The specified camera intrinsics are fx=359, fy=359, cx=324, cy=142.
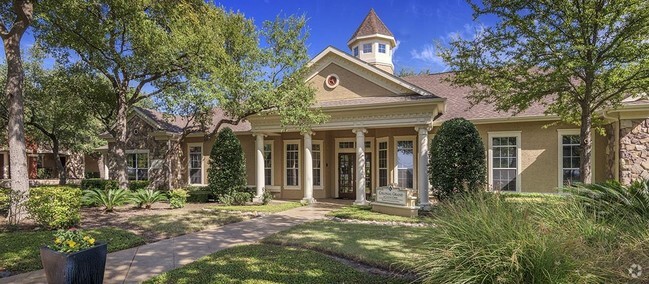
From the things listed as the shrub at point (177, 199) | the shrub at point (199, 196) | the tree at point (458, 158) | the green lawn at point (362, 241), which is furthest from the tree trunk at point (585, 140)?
the shrub at point (199, 196)

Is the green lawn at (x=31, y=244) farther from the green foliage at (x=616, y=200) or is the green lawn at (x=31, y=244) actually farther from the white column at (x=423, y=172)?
the white column at (x=423, y=172)

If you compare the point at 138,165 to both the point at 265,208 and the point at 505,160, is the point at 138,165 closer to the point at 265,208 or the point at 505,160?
the point at 265,208

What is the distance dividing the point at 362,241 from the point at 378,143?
28.7ft

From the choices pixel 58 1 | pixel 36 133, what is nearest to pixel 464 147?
pixel 58 1

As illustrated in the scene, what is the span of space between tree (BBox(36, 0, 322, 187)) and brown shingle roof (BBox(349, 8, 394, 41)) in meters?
8.94

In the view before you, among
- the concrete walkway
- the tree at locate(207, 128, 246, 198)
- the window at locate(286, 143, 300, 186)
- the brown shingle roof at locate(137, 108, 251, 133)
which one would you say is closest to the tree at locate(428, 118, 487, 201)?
the concrete walkway

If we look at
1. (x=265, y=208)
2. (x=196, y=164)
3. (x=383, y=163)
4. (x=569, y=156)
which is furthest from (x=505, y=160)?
(x=196, y=164)

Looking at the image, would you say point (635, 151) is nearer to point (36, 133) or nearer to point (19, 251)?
point (19, 251)

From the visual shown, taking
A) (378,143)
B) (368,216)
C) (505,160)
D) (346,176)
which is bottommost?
(368,216)

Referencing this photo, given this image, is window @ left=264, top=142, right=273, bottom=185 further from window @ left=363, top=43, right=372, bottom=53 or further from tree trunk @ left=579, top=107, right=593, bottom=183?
tree trunk @ left=579, top=107, right=593, bottom=183

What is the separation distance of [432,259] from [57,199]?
8.92 m

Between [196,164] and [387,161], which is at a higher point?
[387,161]

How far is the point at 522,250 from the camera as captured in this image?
338 centimetres

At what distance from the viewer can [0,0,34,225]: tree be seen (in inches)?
359
